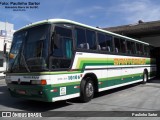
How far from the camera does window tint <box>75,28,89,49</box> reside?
8.74 m

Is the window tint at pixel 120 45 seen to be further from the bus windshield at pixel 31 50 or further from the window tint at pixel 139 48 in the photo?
the bus windshield at pixel 31 50

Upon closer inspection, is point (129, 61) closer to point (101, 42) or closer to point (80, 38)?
point (101, 42)

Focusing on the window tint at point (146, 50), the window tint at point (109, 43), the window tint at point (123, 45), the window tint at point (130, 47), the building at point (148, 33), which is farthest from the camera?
the building at point (148, 33)

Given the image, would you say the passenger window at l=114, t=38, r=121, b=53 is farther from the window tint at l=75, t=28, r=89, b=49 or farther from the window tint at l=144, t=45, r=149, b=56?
the window tint at l=144, t=45, r=149, b=56

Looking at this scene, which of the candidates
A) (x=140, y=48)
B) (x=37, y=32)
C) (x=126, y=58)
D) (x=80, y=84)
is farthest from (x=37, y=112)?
(x=140, y=48)

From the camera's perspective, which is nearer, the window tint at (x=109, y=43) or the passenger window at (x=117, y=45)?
the window tint at (x=109, y=43)

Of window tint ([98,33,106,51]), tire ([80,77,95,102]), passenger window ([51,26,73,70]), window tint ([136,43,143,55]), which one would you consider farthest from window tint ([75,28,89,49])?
window tint ([136,43,143,55])

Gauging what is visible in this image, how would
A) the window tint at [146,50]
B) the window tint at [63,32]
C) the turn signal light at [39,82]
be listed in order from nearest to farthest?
the turn signal light at [39,82], the window tint at [63,32], the window tint at [146,50]

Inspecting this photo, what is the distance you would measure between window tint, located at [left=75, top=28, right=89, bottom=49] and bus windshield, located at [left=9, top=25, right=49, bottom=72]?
1.52 meters

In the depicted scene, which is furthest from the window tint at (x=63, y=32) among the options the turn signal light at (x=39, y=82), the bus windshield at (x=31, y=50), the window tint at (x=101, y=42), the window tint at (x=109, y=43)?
the window tint at (x=109, y=43)

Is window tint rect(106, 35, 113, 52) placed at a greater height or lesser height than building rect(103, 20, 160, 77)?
lesser

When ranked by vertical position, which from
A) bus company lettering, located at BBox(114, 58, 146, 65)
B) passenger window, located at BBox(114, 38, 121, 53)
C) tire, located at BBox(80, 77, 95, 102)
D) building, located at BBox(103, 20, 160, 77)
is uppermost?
building, located at BBox(103, 20, 160, 77)

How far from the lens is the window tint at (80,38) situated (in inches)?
344

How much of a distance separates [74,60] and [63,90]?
125cm
